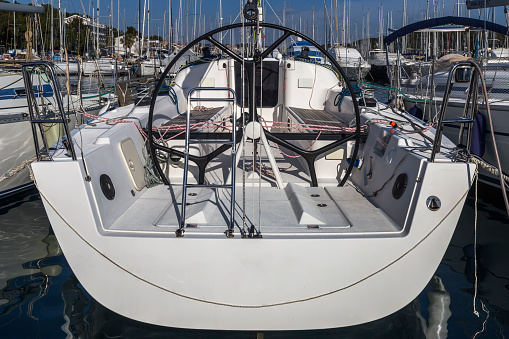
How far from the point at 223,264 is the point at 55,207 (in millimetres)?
1185

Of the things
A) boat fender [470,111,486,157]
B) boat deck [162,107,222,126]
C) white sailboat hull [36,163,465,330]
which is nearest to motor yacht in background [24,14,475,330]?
white sailboat hull [36,163,465,330]

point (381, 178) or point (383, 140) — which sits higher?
point (383, 140)

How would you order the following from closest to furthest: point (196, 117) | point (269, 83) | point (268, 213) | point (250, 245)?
point (250, 245), point (268, 213), point (196, 117), point (269, 83)

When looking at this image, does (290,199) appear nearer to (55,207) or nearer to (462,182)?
(462,182)

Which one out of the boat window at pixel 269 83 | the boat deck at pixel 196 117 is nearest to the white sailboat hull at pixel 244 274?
the boat deck at pixel 196 117

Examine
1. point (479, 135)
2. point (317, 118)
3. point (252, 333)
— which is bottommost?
point (252, 333)

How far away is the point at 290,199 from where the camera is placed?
3.93m

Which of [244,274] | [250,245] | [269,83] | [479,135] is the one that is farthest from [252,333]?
[479,135]

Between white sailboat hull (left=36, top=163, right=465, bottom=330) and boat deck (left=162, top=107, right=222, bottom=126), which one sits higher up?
boat deck (left=162, top=107, right=222, bottom=126)

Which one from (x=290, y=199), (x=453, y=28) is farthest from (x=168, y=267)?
(x=453, y=28)

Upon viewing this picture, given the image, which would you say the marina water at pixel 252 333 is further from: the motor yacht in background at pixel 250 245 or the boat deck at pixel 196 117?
the boat deck at pixel 196 117

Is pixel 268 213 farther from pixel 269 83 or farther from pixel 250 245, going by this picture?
pixel 269 83

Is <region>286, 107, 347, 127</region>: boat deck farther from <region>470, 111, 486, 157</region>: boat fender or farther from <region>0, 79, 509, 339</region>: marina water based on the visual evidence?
<region>470, 111, 486, 157</region>: boat fender

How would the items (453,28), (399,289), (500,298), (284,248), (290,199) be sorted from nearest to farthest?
(284,248), (399,289), (290,199), (500,298), (453,28)
